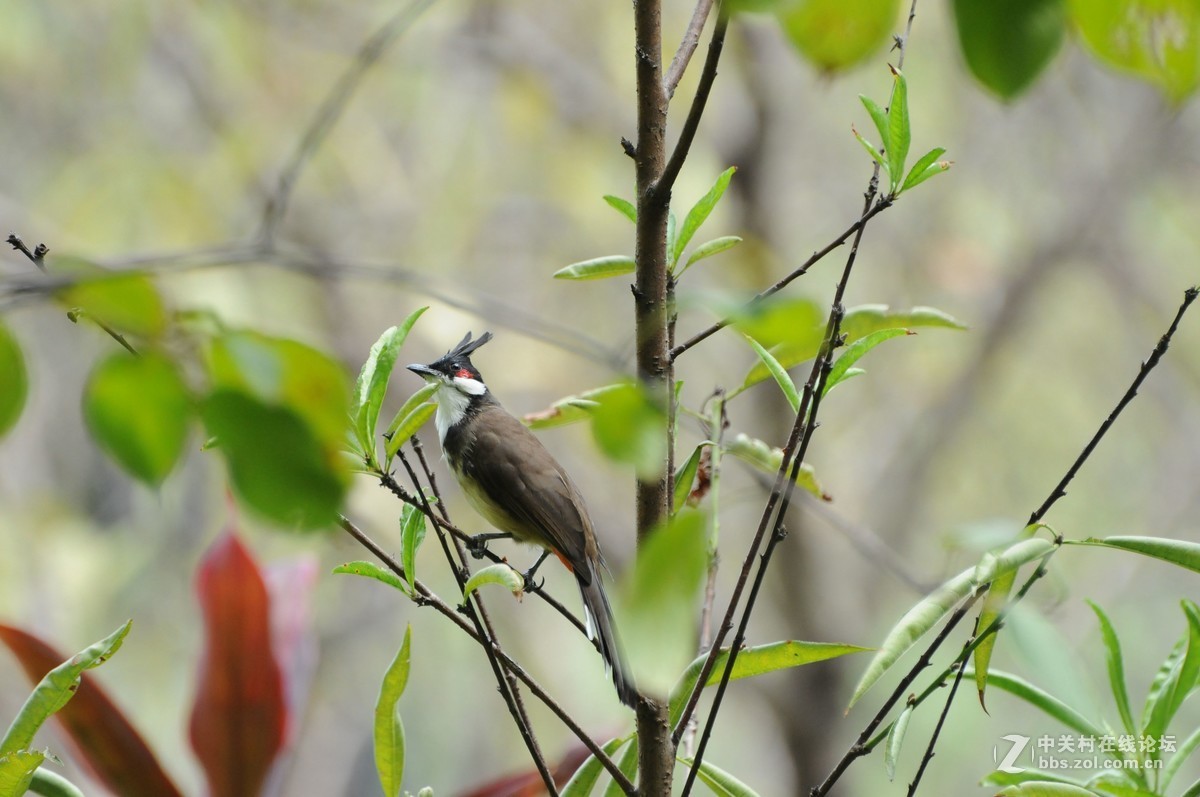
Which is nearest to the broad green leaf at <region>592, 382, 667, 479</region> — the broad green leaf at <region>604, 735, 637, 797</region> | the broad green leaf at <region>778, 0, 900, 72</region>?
the broad green leaf at <region>778, 0, 900, 72</region>

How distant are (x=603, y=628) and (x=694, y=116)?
90cm

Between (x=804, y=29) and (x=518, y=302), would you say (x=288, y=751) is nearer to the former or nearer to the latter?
(x=804, y=29)

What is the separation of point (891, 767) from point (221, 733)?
111 centimetres

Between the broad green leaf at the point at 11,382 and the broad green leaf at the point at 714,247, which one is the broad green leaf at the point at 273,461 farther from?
the broad green leaf at the point at 714,247

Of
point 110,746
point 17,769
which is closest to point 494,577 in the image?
point 17,769

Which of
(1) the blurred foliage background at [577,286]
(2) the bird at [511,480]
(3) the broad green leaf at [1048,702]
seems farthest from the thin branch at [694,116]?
(1) the blurred foliage background at [577,286]

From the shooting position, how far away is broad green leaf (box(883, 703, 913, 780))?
91 centimetres

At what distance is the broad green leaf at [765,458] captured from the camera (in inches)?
45.8

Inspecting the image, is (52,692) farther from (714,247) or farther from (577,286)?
(577,286)

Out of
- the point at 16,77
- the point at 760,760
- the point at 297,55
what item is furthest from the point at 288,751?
the point at 760,760

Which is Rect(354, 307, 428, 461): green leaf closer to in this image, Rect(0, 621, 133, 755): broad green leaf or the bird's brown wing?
Rect(0, 621, 133, 755): broad green leaf

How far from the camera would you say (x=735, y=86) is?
441cm

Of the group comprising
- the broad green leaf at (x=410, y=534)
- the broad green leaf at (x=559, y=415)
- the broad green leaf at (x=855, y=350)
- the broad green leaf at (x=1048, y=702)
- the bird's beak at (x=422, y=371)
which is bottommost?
the broad green leaf at (x=1048, y=702)

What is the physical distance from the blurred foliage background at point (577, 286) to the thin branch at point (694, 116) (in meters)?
3.10
